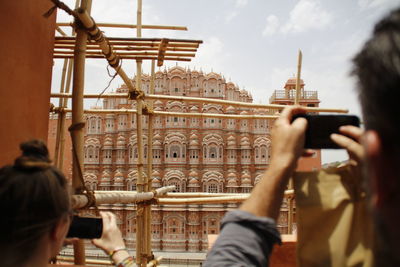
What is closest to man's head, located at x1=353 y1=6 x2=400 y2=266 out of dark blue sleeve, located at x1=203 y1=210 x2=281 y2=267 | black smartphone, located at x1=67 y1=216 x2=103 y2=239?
dark blue sleeve, located at x1=203 y1=210 x2=281 y2=267

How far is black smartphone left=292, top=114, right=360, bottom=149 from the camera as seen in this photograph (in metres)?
0.68

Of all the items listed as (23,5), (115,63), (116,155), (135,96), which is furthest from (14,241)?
(116,155)

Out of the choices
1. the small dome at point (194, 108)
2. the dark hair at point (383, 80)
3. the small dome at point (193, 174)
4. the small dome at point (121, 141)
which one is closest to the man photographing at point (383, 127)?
the dark hair at point (383, 80)

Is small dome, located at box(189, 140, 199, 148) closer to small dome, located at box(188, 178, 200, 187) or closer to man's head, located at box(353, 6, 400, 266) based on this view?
small dome, located at box(188, 178, 200, 187)

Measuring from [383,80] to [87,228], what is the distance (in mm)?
937

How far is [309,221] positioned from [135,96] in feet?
10.2

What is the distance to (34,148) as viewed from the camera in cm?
88

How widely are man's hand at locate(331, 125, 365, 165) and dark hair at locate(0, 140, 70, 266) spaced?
0.68 m

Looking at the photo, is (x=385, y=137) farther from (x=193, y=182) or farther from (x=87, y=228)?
(x=193, y=182)

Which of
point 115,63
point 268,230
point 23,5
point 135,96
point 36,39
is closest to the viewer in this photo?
point 268,230

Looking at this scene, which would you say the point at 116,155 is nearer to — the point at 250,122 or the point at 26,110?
the point at 250,122

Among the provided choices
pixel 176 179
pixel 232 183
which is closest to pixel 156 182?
pixel 176 179

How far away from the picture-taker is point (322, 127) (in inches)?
26.8

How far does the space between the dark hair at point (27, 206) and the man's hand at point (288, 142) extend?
55 cm
